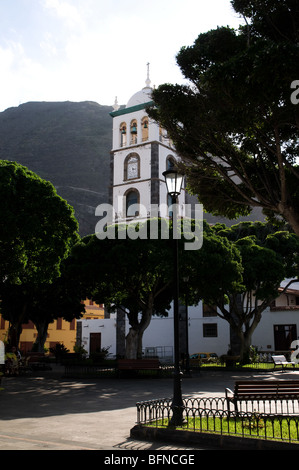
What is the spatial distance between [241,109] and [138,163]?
3887 cm

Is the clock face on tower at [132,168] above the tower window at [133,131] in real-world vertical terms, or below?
below

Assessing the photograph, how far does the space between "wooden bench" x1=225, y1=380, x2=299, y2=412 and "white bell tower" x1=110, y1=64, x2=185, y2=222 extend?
34.1m

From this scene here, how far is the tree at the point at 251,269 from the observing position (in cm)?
2322

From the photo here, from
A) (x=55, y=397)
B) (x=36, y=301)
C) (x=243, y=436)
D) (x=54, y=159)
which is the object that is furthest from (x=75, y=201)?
(x=243, y=436)

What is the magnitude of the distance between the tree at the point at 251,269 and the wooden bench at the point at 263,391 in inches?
499

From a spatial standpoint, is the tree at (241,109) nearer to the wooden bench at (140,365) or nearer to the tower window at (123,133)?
the wooden bench at (140,365)

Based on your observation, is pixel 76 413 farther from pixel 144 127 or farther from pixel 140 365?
pixel 144 127

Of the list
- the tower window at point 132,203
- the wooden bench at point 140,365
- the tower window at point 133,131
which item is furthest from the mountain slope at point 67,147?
the wooden bench at point 140,365

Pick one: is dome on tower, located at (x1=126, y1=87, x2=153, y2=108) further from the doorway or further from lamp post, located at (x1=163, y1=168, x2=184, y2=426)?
lamp post, located at (x1=163, y1=168, x2=184, y2=426)

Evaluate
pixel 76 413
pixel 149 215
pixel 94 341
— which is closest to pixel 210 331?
pixel 94 341

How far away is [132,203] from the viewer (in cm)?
4669

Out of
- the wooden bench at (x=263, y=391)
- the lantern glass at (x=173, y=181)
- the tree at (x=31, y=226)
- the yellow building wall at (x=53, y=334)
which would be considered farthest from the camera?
the yellow building wall at (x=53, y=334)

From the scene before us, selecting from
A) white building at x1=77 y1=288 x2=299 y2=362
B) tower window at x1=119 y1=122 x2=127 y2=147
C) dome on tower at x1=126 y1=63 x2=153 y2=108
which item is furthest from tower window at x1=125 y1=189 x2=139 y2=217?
white building at x1=77 y1=288 x2=299 y2=362
